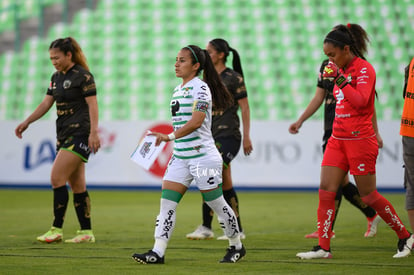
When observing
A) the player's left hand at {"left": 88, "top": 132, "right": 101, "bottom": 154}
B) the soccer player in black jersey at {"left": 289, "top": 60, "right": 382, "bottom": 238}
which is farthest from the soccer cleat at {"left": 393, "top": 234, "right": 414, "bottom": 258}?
the player's left hand at {"left": 88, "top": 132, "right": 101, "bottom": 154}

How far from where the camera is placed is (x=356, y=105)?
20.4 ft

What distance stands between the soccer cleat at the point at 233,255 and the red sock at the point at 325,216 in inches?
26.7

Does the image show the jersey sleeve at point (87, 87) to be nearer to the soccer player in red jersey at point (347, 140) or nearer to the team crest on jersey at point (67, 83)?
the team crest on jersey at point (67, 83)

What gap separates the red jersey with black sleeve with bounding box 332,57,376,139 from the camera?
6277 millimetres

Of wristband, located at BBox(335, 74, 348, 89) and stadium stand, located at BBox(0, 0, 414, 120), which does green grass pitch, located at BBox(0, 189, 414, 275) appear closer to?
wristband, located at BBox(335, 74, 348, 89)

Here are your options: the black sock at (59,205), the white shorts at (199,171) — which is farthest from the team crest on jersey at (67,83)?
the white shorts at (199,171)

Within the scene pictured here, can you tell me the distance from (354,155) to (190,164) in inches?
52.8

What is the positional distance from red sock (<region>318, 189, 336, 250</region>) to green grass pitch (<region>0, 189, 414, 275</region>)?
184 millimetres

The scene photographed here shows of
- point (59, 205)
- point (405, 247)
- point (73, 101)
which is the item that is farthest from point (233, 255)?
point (73, 101)

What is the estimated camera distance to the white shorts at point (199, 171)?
6.14m

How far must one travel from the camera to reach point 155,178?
16656 millimetres

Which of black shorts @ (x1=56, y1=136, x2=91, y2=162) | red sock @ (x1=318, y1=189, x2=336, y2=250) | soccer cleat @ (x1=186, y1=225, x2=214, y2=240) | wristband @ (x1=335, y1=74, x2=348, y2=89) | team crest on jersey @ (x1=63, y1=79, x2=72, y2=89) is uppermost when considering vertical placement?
wristband @ (x1=335, y1=74, x2=348, y2=89)

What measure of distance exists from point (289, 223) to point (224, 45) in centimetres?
284

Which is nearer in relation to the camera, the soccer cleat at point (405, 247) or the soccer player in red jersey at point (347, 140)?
the soccer player in red jersey at point (347, 140)
